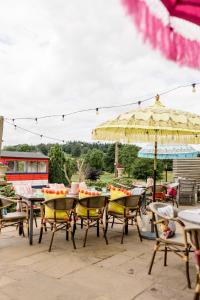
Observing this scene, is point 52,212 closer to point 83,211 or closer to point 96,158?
point 83,211

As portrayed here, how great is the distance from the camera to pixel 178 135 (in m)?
5.04

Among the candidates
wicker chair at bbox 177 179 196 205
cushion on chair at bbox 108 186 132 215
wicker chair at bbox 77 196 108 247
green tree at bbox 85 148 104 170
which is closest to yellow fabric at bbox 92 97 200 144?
cushion on chair at bbox 108 186 132 215

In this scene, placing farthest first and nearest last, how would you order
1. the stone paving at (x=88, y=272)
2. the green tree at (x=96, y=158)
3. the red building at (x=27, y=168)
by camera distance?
the green tree at (x=96, y=158) < the red building at (x=27, y=168) < the stone paving at (x=88, y=272)

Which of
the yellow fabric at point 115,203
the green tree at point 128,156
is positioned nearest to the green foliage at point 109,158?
the green tree at point 128,156

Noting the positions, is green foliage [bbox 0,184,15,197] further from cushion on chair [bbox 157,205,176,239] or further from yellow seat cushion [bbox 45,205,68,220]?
cushion on chair [bbox 157,205,176,239]

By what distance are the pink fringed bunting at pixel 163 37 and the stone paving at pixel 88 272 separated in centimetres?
249

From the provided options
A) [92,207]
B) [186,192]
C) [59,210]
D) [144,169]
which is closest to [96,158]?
[144,169]

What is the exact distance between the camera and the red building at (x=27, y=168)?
25.1 meters

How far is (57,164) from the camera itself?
28797 millimetres

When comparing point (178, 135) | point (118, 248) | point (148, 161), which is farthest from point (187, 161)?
point (148, 161)

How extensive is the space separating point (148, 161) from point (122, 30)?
61.4 ft

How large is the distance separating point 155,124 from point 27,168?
2400 centimetres

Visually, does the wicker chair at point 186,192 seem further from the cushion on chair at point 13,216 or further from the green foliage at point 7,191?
the cushion on chair at point 13,216

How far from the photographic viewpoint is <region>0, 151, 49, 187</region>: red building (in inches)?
987
